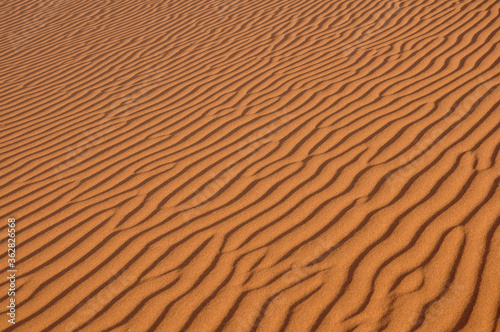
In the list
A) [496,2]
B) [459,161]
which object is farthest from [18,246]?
[496,2]

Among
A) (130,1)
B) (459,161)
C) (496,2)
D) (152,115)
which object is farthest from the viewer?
(130,1)

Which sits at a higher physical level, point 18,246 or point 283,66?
point 283,66

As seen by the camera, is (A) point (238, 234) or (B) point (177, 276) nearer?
(B) point (177, 276)

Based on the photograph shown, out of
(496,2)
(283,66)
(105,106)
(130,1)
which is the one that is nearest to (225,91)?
(283,66)

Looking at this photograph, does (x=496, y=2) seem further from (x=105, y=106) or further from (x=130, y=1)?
(x=130, y=1)

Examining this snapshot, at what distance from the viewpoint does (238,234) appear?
3.20m

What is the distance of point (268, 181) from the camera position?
3.68 metres

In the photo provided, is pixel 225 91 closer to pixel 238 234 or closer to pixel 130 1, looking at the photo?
pixel 238 234

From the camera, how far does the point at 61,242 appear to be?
3369 mm

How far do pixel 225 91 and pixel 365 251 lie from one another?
9.55ft

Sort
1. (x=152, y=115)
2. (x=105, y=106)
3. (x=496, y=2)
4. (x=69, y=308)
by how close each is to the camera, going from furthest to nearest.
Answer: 1. (x=496, y=2)
2. (x=105, y=106)
3. (x=152, y=115)
4. (x=69, y=308)

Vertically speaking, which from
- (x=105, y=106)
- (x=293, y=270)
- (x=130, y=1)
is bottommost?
(x=293, y=270)

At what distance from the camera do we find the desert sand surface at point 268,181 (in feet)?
8.82

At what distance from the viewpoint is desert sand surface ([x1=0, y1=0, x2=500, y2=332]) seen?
8.82 ft
